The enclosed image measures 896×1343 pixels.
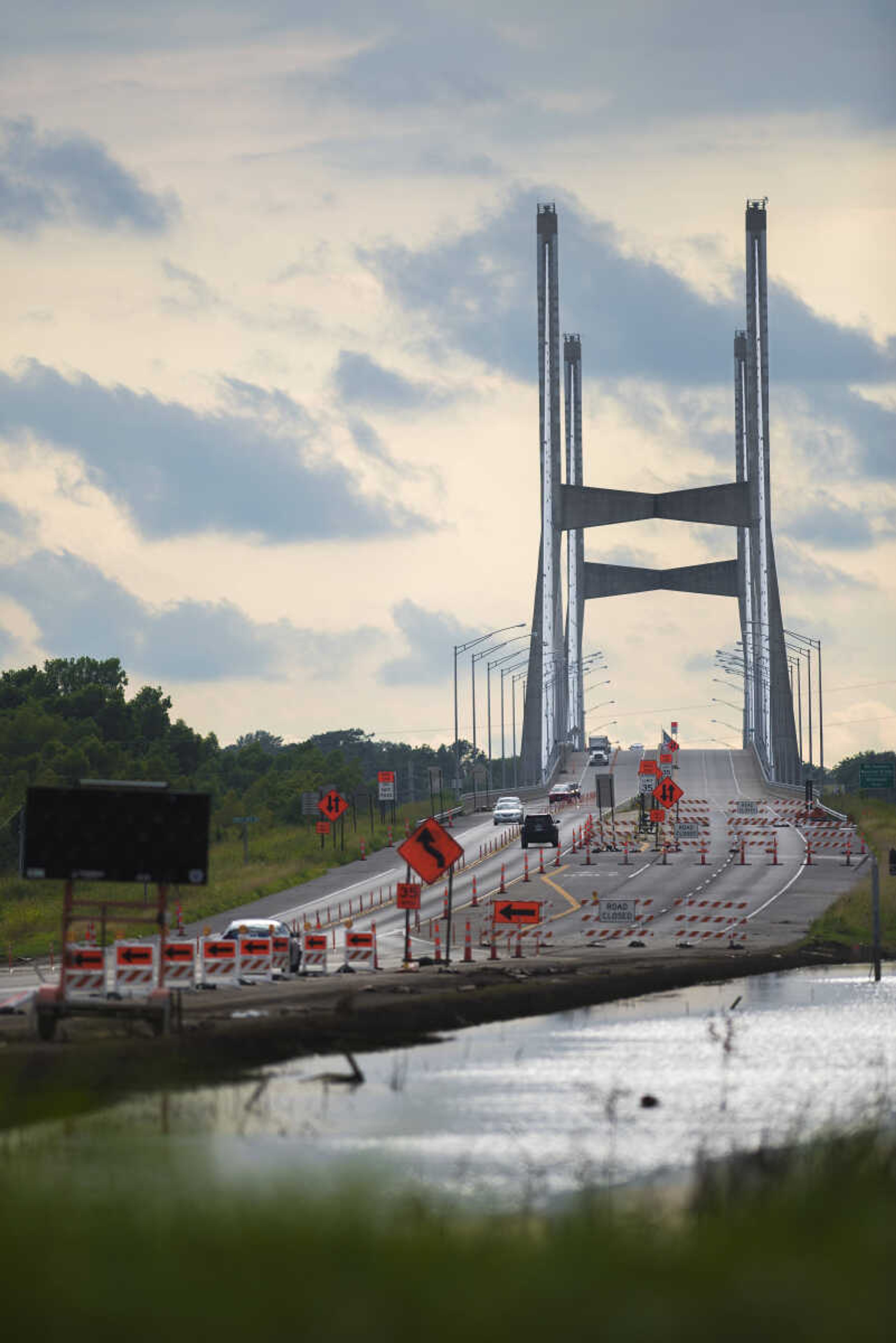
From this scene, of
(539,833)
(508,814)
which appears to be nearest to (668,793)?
(539,833)

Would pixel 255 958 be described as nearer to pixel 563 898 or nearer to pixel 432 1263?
pixel 563 898

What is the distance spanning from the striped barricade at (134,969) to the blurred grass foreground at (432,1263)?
17632mm

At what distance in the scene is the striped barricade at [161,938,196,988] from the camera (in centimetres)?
3853

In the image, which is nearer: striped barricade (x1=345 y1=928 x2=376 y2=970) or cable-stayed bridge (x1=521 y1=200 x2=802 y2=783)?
striped barricade (x1=345 y1=928 x2=376 y2=970)

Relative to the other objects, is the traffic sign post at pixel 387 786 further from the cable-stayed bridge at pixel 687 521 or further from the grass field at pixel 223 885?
the cable-stayed bridge at pixel 687 521

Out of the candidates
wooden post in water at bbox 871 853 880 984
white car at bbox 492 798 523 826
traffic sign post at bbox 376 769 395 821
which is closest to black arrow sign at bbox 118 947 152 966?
wooden post in water at bbox 871 853 880 984

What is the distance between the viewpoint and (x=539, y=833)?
3600 inches

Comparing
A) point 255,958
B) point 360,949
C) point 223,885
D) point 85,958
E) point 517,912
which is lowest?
point 85,958

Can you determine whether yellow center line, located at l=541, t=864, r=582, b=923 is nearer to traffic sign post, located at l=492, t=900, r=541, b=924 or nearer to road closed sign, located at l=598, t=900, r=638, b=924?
road closed sign, located at l=598, t=900, r=638, b=924

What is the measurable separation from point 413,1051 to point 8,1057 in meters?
7.69

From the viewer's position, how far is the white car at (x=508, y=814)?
107 m

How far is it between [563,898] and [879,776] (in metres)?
46.0

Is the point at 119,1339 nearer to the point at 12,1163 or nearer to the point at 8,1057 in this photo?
the point at 12,1163

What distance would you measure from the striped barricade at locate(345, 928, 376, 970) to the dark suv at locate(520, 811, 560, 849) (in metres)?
37.7
